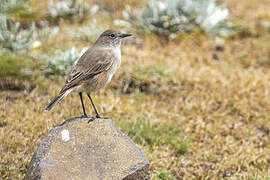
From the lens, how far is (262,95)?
786cm

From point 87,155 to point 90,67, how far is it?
1.23 metres

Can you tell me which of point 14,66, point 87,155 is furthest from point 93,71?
point 14,66

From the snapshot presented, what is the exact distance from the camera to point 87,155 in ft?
15.1

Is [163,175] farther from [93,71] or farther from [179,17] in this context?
[179,17]

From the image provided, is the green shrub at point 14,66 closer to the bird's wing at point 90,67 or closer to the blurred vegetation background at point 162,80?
the blurred vegetation background at point 162,80

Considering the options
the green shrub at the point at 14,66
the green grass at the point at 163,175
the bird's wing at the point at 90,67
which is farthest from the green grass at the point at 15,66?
the green grass at the point at 163,175

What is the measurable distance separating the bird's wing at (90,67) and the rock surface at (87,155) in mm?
560

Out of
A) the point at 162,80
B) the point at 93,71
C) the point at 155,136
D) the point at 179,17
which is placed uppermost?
the point at 179,17

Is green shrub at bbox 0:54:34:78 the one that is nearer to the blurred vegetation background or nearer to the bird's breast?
the blurred vegetation background

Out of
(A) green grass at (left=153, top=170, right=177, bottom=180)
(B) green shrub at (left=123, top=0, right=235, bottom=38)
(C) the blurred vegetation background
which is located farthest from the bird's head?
(B) green shrub at (left=123, top=0, right=235, bottom=38)

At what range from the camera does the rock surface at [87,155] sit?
443 centimetres

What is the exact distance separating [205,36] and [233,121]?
116 inches

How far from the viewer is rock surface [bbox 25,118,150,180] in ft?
14.5

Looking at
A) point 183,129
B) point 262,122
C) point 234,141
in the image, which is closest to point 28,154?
point 183,129
